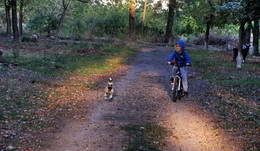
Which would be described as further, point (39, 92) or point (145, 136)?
point (39, 92)

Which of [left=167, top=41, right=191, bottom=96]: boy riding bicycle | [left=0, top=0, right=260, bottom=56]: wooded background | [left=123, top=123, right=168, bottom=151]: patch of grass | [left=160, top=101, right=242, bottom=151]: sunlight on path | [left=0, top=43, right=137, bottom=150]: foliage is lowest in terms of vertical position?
[left=160, top=101, right=242, bottom=151]: sunlight on path

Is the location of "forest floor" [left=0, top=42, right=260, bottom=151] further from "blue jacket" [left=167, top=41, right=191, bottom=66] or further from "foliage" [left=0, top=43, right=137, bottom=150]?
"blue jacket" [left=167, top=41, right=191, bottom=66]

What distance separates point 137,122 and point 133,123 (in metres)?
0.16

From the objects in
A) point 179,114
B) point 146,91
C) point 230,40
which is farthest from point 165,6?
point 179,114

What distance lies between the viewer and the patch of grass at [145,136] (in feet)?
21.6

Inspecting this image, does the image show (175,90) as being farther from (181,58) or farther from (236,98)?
(236,98)

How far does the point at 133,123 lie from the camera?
8344 millimetres

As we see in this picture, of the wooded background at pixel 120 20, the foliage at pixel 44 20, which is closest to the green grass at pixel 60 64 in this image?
the wooded background at pixel 120 20

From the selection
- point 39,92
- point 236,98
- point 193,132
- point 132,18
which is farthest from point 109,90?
point 132,18

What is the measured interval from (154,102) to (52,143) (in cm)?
499

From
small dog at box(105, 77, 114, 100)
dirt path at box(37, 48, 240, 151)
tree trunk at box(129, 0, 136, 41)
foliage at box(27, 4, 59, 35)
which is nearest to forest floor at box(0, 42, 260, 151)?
dirt path at box(37, 48, 240, 151)

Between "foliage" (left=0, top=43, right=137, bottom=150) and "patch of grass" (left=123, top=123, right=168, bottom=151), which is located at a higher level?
"foliage" (left=0, top=43, right=137, bottom=150)

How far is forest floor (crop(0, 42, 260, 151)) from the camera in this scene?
22.2 feet

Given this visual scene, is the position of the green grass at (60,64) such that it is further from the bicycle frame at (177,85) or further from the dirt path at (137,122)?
the bicycle frame at (177,85)
